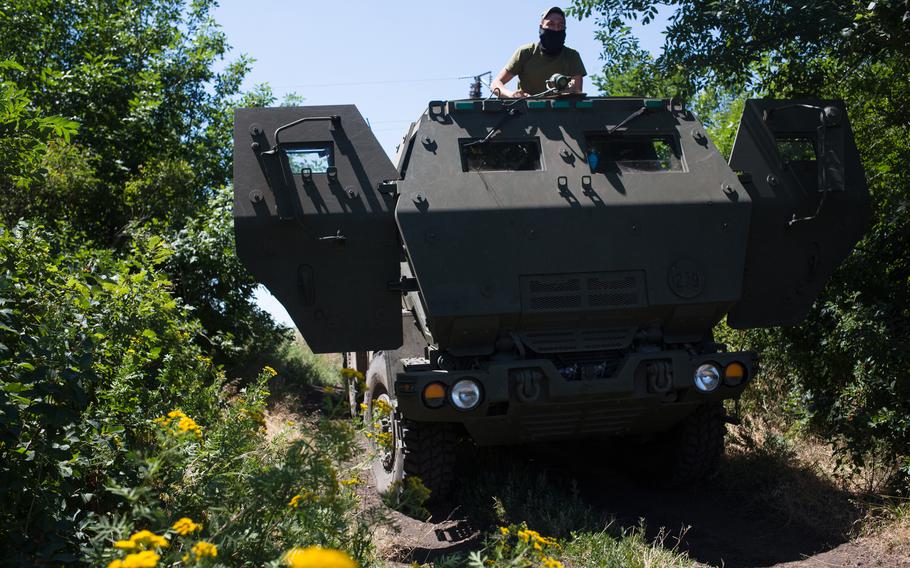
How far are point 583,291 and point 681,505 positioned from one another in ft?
5.69

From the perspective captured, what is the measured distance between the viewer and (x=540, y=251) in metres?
5.96

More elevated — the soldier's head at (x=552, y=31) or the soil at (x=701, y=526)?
the soldier's head at (x=552, y=31)

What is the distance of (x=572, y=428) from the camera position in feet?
20.2

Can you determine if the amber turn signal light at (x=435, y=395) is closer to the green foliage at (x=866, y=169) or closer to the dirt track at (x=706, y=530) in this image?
the dirt track at (x=706, y=530)

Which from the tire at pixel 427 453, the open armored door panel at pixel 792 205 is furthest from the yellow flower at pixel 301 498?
the open armored door panel at pixel 792 205

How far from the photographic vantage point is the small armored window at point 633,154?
6453 millimetres

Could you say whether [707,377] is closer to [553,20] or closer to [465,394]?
[465,394]

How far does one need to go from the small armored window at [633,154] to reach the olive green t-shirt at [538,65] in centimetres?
145

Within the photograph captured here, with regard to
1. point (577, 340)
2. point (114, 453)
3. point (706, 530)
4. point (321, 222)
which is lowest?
point (706, 530)

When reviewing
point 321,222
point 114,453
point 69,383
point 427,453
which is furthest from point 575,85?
point 69,383

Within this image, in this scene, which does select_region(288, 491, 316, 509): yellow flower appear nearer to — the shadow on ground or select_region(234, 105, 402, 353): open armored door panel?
the shadow on ground

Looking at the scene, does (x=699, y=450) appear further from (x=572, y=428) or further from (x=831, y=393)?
(x=831, y=393)

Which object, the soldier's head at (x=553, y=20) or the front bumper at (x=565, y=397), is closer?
the front bumper at (x=565, y=397)

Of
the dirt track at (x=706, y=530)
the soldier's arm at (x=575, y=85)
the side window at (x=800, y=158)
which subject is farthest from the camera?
the soldier's arm at (x=575, y=85)
